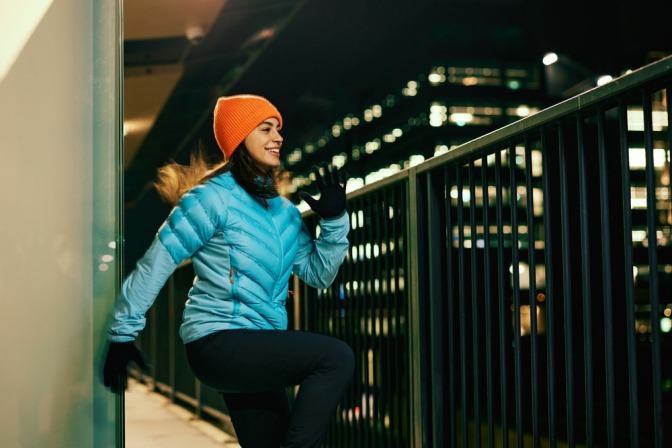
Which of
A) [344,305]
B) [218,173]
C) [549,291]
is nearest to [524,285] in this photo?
[549,291]

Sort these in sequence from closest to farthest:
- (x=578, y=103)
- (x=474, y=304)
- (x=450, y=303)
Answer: (x=578, y=103) → (x=474, y=304) → (x=450, y=303)

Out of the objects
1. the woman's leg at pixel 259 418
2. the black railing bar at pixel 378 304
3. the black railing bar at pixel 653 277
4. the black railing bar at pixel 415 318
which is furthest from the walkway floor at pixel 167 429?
the black railing bar at pixel 653 277

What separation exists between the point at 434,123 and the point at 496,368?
9610 cm

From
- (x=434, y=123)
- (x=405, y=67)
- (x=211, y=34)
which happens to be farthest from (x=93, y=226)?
(x=405, y=67)

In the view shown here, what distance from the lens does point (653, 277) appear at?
2.13 metres

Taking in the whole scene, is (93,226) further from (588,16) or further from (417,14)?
(417,14)

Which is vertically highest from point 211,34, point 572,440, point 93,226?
point 211,34

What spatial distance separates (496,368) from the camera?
3.14 m

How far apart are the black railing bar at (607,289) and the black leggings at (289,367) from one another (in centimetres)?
77

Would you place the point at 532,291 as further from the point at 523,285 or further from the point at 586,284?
the point at 586,284

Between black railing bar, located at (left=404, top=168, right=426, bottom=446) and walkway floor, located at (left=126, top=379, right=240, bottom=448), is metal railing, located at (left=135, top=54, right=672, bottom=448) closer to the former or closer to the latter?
black railing bar, located at (left=404, top=168, right=426, bottom=446)

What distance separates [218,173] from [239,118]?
202 millimetres

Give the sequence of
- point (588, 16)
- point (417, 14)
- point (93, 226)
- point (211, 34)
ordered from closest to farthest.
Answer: point (93, 226) → point (211, 34) → point (588, 16) → point (417, 14)

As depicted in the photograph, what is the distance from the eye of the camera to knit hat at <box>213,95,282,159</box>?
2867 mm
